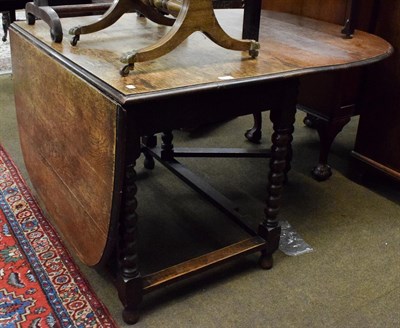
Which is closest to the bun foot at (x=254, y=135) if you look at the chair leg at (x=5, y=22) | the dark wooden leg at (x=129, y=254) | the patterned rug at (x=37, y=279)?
the patterned rug at (x=37, y=279)

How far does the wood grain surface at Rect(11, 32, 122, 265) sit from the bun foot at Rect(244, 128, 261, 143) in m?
1.15

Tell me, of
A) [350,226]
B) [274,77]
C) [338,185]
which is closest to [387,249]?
[350,226]

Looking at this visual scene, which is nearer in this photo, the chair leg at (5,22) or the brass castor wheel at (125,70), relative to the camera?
the brass castor wheel at (125,70)

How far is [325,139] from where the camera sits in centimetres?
216

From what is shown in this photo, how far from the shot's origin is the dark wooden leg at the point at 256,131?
2553 millimetres

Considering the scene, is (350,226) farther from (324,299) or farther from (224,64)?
(224,64)

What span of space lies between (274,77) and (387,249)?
84cm

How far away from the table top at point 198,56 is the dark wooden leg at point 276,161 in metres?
0.12

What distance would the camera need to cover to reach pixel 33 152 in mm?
1766

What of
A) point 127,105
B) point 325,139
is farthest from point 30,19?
point 325,139

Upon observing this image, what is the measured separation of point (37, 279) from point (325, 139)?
1.25 meters

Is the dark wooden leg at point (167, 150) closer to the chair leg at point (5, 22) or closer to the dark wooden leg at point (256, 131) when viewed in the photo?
the dark wooden leg at point (256, 131)

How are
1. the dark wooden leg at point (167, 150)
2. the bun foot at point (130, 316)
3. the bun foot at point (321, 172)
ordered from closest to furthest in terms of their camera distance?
the bun foot at point (130, 316)
the dark wooden leg at point (167, 150)
the bun foot at point (321, 172)

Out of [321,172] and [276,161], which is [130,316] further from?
[321,172]
